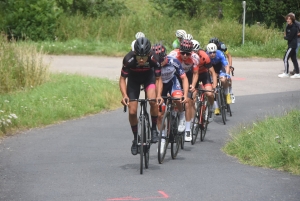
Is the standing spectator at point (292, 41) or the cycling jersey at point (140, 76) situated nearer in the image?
the cycling jersey at point (140, 76)

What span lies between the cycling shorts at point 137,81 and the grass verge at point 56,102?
4339 millimetres

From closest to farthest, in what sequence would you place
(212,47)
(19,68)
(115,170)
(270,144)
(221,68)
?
(115,170), (270,144), (212,47), (221,68), (19,68)

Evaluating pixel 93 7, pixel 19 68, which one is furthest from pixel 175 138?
pixel 93 7

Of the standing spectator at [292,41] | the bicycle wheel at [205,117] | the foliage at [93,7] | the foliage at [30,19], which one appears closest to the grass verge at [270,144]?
the bicycle wheel at [205,117]

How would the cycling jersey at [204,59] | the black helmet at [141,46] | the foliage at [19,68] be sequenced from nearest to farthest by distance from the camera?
1. the black helmet at [141,46]
2. the cycling jersey at [204,59]
3. the foliage at [19,68]

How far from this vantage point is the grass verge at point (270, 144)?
35.9 feet

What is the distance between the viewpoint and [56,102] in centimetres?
1744

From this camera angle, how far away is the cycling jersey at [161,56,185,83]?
12258 millimetres

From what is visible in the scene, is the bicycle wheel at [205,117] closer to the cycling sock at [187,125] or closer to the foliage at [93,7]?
the cycling sock at [187,125]

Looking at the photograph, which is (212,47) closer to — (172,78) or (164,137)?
(172,78)

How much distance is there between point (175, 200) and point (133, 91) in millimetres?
2593

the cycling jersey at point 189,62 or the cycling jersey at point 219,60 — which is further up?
the cycling jersey at point 189,62

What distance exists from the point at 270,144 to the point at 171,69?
2.01 metres

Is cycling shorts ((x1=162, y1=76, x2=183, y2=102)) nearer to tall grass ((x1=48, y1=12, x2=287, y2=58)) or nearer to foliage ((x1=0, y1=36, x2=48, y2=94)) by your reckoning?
foliage ((x1=0, y1=36, x2=48, y2=94))
